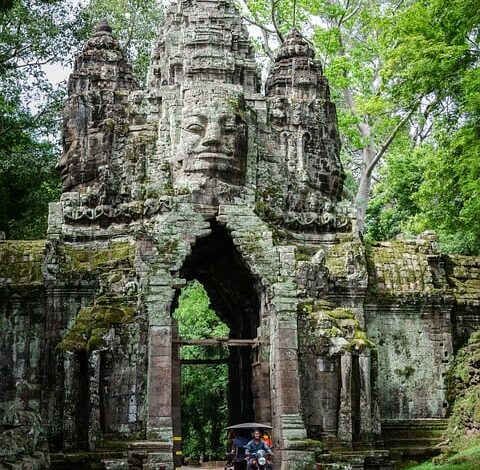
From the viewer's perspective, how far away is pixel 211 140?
1902 centimetres

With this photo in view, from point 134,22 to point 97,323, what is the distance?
20.7 metres

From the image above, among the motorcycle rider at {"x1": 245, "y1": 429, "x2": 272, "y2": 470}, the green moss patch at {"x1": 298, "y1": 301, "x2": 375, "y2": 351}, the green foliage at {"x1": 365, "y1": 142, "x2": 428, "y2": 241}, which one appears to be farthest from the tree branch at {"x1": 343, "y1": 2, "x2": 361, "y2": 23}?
the motorcycle rider at {"x1": 245, "y1": 429, "x2": 272, "y2": 470}

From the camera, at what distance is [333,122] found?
2188 centimetres

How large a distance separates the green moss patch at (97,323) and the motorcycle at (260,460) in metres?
3.47

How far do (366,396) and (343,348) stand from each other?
1.10 m

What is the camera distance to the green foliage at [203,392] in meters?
29.8

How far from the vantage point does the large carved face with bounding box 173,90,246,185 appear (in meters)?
19.0

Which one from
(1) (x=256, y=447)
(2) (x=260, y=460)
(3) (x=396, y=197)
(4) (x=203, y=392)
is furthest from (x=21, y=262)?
(3) (x=396, y=197)

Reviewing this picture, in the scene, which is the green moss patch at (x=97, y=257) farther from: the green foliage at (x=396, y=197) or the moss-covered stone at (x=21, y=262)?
the green foliage at (x=396, y=197)

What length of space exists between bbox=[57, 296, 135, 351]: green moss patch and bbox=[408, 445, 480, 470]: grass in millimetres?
6385

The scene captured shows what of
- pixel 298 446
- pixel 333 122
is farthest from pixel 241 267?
pixel 333 122

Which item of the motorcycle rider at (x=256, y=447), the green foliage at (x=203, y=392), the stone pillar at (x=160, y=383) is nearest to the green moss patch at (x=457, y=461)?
the motorcycle rider at (x=256, y=447)

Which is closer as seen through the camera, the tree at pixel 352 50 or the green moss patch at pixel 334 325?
the green moss patch at pixel 334 325

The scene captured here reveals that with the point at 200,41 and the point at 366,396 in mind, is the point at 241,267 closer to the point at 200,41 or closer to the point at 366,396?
the point at 366,396
